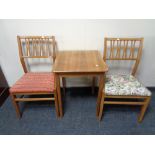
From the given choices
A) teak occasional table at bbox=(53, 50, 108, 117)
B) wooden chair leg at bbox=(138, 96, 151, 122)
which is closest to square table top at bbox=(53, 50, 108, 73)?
teak occasional table at bbox=(53, 50, 108, 117)

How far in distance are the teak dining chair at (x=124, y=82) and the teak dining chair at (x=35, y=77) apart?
0.62 m

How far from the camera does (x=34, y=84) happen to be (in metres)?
1.38

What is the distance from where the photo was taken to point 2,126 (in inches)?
58.4

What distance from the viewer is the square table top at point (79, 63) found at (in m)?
1.15

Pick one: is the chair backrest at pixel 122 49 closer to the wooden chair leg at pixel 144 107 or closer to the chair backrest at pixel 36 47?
the wooden chair leg at pixel 144 107

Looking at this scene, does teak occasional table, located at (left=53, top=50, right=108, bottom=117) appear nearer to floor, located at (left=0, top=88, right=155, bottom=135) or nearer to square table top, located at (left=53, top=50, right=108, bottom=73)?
square table top, located at (left=53, top=50, right=108, bottom=73)

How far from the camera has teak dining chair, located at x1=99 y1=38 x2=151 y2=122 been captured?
4.22 ft

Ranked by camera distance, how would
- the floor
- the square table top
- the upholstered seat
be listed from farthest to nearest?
the floor
the upholstered seat
the square table top

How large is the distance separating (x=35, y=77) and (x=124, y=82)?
108 cm

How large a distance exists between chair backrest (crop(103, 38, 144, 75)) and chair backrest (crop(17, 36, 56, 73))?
0.71 meters

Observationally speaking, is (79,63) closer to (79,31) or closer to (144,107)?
(79,31)
